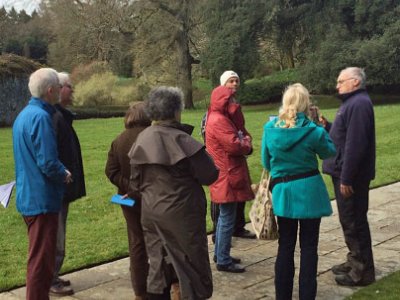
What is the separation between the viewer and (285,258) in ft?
14.7

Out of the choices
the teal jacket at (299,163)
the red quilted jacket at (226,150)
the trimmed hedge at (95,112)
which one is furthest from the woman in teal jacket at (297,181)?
the trimmed hedge at (95,112)

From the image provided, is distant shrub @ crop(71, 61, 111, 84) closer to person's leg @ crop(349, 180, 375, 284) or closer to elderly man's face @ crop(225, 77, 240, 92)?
elderly man's face @ crop(225, 77, 240, 92)

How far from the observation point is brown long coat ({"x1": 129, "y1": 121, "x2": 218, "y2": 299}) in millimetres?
3900

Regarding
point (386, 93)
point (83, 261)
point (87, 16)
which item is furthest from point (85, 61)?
point (83, 261)

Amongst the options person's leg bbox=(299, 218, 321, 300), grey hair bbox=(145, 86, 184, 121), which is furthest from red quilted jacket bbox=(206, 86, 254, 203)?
grey hair bbox=(145, 86, 184, 121)

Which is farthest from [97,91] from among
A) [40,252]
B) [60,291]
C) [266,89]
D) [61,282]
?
[40,252]

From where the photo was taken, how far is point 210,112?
5.68 meters

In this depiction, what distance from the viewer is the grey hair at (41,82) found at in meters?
4.22

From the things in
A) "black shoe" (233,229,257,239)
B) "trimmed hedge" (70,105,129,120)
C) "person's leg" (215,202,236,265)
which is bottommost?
"trimmed hedge" (70,105,129,120)

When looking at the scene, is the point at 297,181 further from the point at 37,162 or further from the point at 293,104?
the point at 37,162

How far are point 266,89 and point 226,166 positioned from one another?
107 feet

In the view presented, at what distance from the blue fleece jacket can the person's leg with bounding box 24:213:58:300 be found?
85 mm

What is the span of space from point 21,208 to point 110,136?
→ 15712 millimetres

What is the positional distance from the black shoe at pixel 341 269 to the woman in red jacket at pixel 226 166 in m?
0.88
